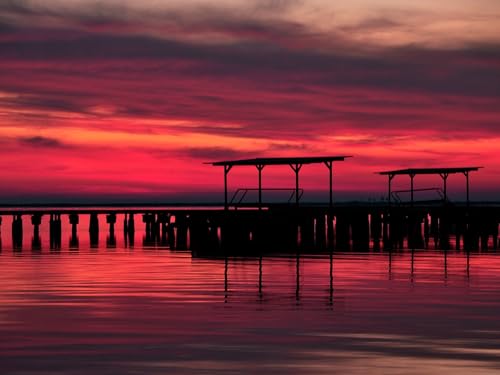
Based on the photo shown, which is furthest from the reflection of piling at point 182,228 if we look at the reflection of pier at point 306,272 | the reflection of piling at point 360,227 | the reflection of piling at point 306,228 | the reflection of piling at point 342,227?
the reflection of pier at point 306,272

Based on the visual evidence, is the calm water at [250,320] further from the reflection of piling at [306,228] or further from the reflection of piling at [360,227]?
the reflection of piling at [360,227]

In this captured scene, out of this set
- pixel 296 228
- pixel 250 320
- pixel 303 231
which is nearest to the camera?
pixel 250 320

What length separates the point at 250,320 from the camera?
21391mm

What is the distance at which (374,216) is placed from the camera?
74.6 meters

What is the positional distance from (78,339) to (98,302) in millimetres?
6494

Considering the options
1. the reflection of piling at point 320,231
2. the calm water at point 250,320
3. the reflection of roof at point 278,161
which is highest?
the reflection of roof at point 278,161

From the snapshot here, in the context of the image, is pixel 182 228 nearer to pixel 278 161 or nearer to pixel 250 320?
pixel 278 161

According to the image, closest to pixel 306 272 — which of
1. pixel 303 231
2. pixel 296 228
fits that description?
pixel 296 228

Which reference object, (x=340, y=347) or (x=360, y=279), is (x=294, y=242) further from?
(x=340, y=347)

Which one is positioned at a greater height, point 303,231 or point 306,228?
point 306,228

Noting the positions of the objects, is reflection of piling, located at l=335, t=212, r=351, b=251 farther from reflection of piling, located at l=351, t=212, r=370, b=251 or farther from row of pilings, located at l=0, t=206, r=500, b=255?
reflection of piling, located at l=351, t=212, r=370, b=251

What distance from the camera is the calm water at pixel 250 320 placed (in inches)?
637

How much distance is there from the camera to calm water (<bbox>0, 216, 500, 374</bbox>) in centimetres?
1619

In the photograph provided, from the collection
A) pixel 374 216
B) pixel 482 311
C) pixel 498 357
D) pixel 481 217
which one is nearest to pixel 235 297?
pixel 482 311
